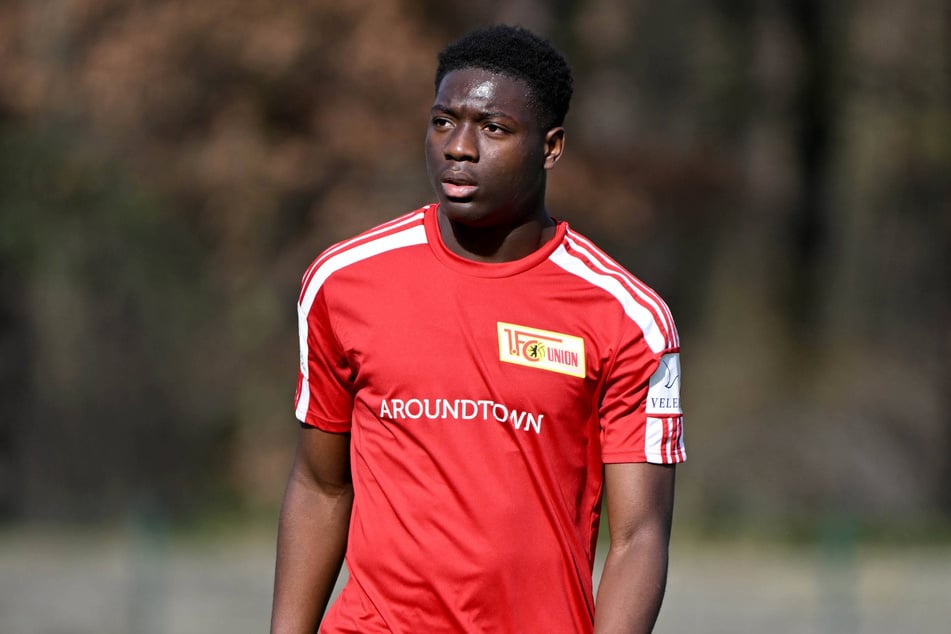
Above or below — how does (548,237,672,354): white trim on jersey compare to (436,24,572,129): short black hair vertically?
below

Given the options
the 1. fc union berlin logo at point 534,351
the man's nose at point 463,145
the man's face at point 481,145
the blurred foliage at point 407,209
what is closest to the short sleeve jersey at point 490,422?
the 1. fc union berlin logo at point 534,351

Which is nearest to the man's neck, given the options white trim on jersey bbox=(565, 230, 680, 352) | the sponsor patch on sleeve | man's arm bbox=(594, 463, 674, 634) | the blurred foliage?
white trim on jersey bbox=(565, 230, 680, 352)

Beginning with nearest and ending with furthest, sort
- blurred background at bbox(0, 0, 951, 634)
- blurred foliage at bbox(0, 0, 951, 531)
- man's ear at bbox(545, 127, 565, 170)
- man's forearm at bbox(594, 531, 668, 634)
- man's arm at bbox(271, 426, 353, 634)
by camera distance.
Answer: man's forearm at bbox(594, 531, 668, 634) < man's ear at bbox(545, 127, 565, 170) < man's arm at bbox(271, 426, 353, 634) < blurred background at bbox(0, 0, 951, 634) < blurred foliage at bbox(0, 0, 951, 531)

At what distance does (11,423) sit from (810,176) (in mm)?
13802

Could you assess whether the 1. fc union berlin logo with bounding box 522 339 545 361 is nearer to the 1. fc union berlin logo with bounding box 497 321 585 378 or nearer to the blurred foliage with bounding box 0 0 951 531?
the 1. fc union berlin logo with bounding box 497 321 585 378

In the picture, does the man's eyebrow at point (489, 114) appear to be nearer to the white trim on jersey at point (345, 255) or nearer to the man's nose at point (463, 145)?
the man's nose at point (463, 145)

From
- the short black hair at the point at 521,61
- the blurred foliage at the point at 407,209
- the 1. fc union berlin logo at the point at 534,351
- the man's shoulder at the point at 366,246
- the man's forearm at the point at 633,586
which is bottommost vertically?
the man's forearm at the point at 633,586

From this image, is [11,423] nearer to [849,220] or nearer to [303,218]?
[303,218]

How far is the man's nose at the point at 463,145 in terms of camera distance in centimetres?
356

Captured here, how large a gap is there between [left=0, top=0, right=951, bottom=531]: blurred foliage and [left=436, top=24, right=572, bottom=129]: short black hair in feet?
48.3

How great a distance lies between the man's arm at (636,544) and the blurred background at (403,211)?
9.48 m

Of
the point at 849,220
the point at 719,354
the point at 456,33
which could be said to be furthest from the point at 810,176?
the point at 456,33

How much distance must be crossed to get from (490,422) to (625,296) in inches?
17.6

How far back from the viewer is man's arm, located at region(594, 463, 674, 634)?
3.55 metres
